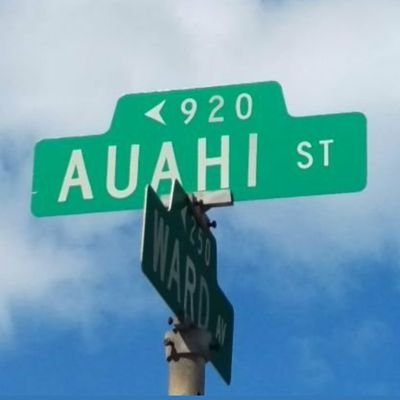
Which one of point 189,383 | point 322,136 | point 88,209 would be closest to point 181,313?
point 189,383

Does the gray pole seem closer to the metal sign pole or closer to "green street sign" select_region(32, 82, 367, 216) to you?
the metal sign pole

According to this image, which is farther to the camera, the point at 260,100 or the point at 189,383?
the point at 260,100

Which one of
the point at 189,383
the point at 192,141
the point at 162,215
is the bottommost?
the point at 189,383

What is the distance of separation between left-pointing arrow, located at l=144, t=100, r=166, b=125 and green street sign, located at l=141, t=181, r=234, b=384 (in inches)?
14.4

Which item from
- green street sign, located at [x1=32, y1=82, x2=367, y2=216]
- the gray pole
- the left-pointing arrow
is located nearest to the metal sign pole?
the gray pole

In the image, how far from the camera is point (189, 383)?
432 centimetres

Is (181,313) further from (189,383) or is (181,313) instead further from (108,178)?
(108,178)

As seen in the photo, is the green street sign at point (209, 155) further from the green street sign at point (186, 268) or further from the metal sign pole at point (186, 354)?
the metal sign pole at point (186, 354)

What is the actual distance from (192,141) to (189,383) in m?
0.83

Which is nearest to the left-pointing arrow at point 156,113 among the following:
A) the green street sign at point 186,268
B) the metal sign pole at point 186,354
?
the green street sign at point 186,268

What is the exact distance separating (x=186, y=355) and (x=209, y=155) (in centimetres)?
68

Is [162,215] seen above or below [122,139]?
below

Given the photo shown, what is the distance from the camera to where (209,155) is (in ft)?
14.9

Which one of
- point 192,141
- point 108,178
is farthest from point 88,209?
point 192,141
